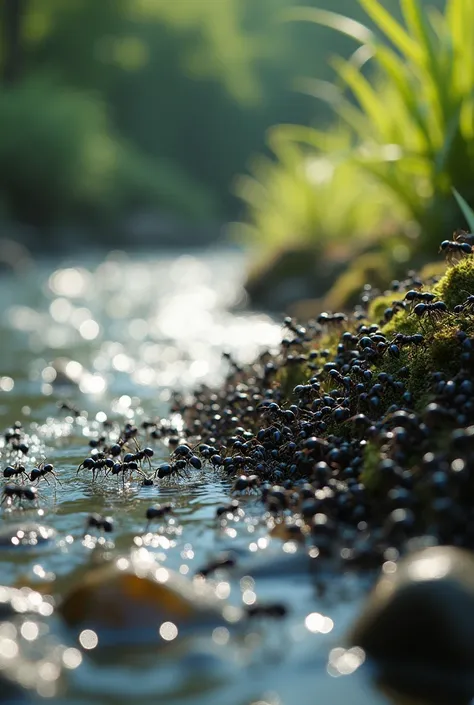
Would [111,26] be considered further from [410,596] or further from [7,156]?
[410,596]

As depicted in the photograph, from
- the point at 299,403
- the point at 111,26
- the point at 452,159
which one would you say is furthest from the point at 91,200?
the point at 299,403

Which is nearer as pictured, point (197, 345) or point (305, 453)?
point (305, 453)

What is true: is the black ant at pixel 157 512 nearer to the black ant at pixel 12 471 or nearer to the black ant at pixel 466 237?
the black ant at pixel 12 471

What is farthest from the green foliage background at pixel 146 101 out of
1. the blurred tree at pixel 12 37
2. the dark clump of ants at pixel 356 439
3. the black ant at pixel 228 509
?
the black ant at pixel 228 509

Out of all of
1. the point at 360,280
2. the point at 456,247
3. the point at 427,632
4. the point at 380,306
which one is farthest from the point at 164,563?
the point at 360,280

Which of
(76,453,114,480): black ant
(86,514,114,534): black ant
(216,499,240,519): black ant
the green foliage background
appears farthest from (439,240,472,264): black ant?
the green foliage background

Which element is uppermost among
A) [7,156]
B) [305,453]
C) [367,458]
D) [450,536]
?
[7,156]

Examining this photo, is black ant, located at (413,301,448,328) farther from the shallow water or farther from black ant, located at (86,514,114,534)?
black ant, located at (86,514,114,534)
